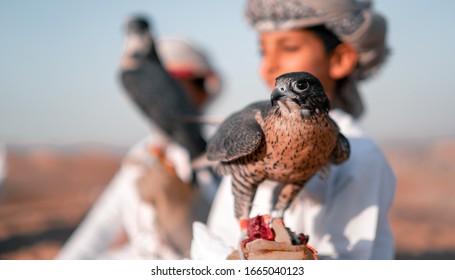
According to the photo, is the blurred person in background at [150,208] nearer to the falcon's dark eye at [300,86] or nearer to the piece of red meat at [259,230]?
the piece of red meat at [259,230]

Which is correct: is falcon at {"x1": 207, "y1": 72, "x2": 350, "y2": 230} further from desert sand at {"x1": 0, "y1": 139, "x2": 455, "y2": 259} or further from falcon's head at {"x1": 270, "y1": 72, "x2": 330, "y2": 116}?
desert sand at {"x1": 0, "y1": 139, "x2": 455, "y2": 259}

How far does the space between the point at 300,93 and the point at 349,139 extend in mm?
874

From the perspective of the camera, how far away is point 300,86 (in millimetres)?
1350

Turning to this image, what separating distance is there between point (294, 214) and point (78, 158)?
20246mm

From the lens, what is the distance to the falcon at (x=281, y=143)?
138 cm

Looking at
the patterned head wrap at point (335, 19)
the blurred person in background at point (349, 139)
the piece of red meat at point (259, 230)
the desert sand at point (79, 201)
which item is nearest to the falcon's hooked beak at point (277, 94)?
the piece of red meat at point (259, 230)

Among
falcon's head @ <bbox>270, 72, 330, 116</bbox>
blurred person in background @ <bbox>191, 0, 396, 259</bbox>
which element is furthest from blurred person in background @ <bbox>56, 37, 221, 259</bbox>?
falcon's head @ <bbox>270, 72, 330, 116</bbox>

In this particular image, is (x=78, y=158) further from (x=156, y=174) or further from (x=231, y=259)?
(x=231, y=259)

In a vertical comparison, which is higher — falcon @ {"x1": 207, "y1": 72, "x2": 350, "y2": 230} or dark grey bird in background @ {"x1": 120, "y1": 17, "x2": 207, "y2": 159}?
dark grey bird in background @ {"x1": 120, "y1": 17, "x2": 207, "y2": 159}

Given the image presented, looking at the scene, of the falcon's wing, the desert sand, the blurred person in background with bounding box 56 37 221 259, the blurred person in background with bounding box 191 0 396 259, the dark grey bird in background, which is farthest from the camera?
the desert sand

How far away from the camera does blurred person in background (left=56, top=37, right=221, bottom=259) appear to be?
317 centimetres

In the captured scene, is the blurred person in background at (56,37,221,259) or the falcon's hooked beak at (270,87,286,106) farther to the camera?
the blurred person in background at (56,37,221,259)

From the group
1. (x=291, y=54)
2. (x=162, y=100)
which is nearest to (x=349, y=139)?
(x=291, y=54)
